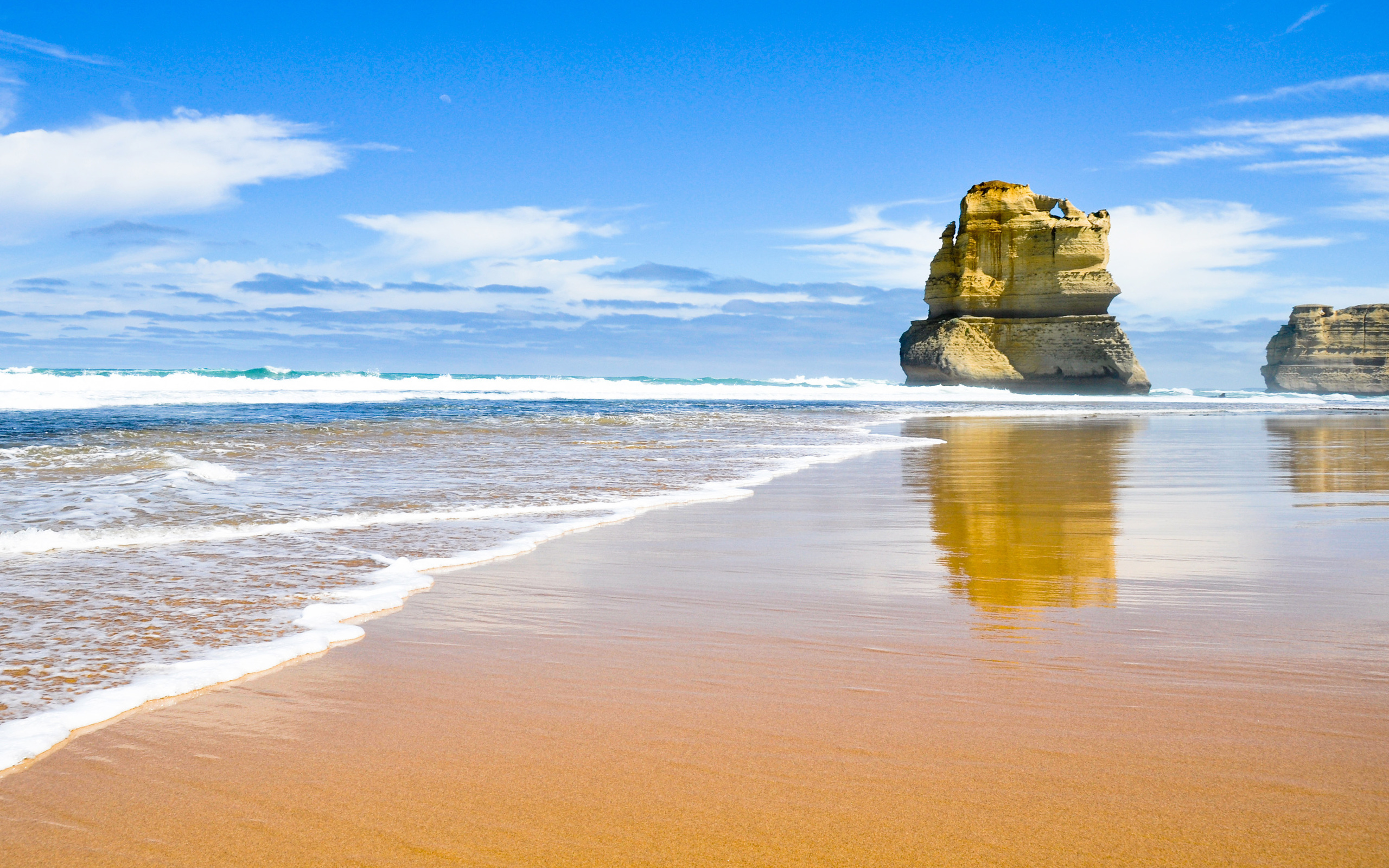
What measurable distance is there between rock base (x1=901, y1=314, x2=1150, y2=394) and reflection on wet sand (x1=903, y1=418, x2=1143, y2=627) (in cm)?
3923

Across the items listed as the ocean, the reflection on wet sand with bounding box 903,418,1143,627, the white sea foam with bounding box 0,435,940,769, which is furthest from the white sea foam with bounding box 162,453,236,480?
the reflection on wet sand with bounding box 903,418,1143,627

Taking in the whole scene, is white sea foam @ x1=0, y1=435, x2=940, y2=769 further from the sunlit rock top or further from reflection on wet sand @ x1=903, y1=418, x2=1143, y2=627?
the sunlit rock top

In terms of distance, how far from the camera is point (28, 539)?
4.71 meters

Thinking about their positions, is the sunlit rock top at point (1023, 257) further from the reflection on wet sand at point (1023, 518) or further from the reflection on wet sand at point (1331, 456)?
the reflection on wet sand at point (1023, 518)

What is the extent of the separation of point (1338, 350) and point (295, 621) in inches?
3360

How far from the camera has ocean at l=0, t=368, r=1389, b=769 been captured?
2.83 metres

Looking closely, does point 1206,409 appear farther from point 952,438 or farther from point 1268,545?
point 1268,545

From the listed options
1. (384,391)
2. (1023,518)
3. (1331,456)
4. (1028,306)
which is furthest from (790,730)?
(1028,306)

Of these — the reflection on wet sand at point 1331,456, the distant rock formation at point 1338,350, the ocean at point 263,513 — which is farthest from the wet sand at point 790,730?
the distant rock formation at point 1338,350

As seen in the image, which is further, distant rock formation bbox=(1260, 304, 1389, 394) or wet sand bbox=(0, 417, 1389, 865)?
distant rock formation bbox=(1260, 304, 1389, 394)

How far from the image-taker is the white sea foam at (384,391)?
28.4 meters

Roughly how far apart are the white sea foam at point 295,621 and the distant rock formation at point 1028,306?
154 feet

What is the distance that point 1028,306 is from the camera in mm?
51625

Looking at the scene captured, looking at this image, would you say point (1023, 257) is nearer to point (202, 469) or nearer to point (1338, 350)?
point (1338, 350)
